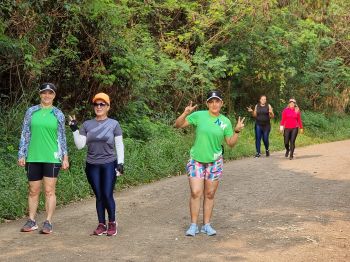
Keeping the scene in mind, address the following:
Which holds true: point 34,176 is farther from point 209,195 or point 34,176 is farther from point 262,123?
point 262,123

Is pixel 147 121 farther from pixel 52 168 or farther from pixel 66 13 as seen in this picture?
pixel 52 168

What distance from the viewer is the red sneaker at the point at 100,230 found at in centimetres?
782

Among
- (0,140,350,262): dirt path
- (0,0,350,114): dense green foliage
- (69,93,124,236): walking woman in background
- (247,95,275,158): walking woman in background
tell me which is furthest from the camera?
(247,95,275,158): walking woman in background

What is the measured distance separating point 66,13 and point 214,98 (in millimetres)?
6692

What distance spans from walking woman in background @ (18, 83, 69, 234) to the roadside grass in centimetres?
142

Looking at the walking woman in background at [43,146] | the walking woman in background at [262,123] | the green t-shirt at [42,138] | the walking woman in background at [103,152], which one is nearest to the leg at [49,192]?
the walking woman in background at [43,146]

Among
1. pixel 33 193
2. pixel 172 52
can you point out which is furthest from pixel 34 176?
pixel 172 52

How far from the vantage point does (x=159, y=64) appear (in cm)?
1819

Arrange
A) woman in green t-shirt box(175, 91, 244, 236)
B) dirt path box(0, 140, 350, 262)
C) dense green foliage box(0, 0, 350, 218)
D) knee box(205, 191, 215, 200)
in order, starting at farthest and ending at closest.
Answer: dense green foliage box(0, 0, 350, 218)
knee box(205, 191, 215, 200)
woman in green t-shirt box(175, 91, 244, 236)
dirt path box(0, 140, 350, 262)

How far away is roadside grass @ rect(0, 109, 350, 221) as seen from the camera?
9.59 meters

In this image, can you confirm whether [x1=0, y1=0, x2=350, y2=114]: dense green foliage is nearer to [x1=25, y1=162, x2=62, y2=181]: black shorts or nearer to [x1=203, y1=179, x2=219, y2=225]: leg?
[x1=25, y1=162, x2=62, y2=181]: black shorts

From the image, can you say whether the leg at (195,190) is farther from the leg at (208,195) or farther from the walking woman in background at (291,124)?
the walking woman in background at (291,124)

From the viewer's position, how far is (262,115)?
1786 cm

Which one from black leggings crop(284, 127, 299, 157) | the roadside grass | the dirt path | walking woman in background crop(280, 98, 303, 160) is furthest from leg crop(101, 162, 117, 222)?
black leggings crop(284, 127, 299, 157)
